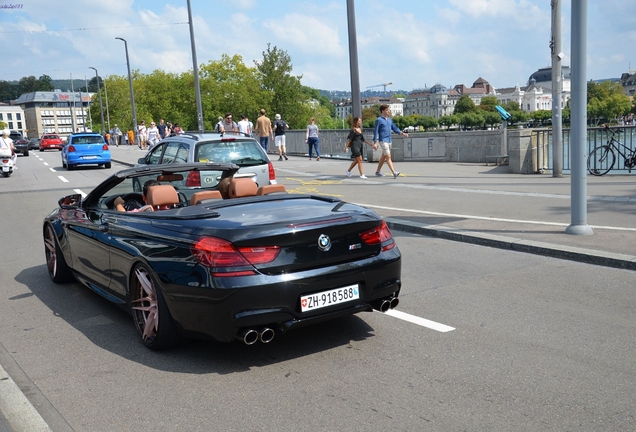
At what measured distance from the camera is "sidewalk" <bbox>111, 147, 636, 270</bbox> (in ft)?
27.5

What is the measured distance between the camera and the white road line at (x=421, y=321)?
5395 mm

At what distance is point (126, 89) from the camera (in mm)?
116188

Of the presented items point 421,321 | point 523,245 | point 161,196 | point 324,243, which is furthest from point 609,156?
point 324,243

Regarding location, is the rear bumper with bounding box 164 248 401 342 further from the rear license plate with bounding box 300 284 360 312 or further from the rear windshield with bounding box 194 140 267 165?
the rear windshield with bounding box 194 140 267 165

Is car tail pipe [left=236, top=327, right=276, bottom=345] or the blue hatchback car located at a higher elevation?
the blue hatchback car

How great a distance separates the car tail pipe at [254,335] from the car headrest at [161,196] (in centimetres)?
181

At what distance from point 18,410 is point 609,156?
609 inches

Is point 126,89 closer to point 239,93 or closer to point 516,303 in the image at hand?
point 239,93

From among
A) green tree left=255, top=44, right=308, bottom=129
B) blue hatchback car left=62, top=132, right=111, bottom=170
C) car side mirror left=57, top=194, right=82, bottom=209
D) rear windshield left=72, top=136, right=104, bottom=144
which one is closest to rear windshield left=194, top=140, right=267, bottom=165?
Result: car side mirror left=57, top=194, right=82, bottom=209

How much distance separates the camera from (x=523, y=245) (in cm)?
841

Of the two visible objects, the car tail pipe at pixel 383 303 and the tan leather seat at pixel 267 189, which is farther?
the tan leather seat at pixel 267 189

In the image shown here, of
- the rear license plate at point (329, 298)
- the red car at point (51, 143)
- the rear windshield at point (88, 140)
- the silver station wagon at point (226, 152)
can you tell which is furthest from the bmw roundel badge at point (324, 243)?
the red car at point (51, 143)

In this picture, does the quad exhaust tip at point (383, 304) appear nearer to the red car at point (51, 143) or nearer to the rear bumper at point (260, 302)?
the rear bumper at point (260, 302)

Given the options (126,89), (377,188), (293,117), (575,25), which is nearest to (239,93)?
(293,117)
